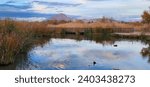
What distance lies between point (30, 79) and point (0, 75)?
0.82m

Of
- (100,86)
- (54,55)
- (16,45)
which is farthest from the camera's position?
(54,55)

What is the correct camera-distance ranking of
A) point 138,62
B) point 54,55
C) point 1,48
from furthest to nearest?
point 54,55 → point 138,62 → point 1,48

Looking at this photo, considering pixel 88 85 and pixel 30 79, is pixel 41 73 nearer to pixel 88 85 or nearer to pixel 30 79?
pixel 30 79

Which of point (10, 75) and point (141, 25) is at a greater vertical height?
point (10, 75)

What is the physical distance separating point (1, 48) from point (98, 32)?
19541 mm

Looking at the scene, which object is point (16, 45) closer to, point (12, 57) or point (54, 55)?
point (12, 57)

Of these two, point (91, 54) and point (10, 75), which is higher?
point (10, 75)

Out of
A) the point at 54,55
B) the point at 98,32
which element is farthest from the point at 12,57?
the point at 98,32

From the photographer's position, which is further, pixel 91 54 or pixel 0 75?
pixel 91 54

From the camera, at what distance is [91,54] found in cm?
1377

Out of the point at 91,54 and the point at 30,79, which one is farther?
the point at 91,54

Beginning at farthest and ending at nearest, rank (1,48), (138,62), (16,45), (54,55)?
1. (54,55)
2. (138,62)
3. (16,45)
4. (1,48)

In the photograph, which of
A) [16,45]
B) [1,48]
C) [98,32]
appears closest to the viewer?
[1,48]

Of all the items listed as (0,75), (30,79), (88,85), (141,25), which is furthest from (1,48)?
(141,25)
